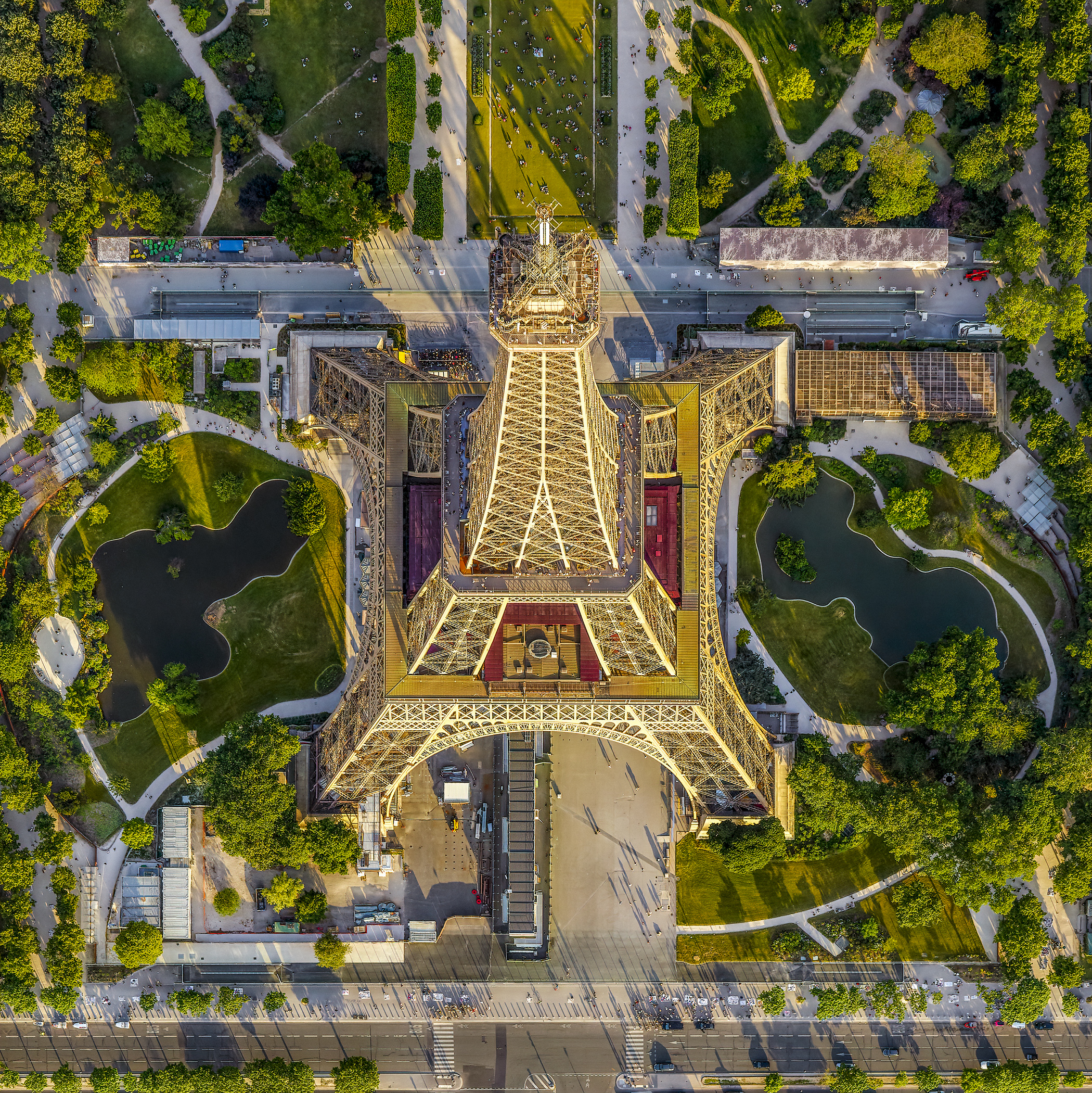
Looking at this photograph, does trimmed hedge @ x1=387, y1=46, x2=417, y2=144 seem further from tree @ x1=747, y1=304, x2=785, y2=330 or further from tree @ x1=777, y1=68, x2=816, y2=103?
tree @ x1=747, y1=304, x2=785, y2=330

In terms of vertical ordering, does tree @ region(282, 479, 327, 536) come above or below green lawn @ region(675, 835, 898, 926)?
above

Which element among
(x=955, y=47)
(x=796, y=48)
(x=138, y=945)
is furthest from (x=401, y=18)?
(x=138, y=945)

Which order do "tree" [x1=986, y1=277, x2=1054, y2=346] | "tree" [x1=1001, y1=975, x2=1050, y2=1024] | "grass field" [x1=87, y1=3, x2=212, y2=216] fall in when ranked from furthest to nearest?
"grass field" [x1=87, y1=3, x2=212, y2=216] < "tree" [x1=986, y1=277, x2=1054, y2=346] < "tree" [x1=1001, y1=975, x2=1050, y2=1024]

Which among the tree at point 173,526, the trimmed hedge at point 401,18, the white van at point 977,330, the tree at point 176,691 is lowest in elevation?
the tree at point 176,691

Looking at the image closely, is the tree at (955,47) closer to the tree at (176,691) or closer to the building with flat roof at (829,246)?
the building with flat roof at (829,246)

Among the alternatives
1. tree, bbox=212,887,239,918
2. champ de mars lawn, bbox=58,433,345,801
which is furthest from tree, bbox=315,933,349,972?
champ de mars lawn, bbox=58,433,345,801

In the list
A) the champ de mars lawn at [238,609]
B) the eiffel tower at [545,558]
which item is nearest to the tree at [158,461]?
the champ de mars lawn at [238,609]

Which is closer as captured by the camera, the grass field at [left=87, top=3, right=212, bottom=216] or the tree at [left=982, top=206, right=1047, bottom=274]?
the tree at [left=982, top=206, right=1047, bottom=274]
